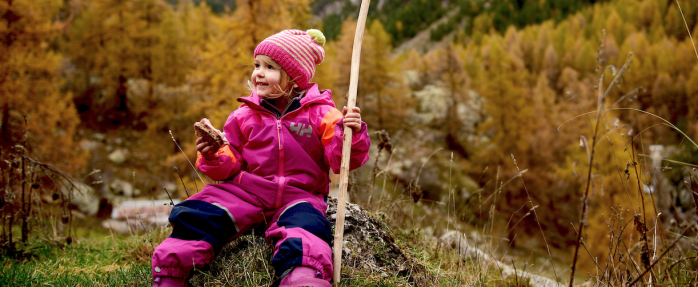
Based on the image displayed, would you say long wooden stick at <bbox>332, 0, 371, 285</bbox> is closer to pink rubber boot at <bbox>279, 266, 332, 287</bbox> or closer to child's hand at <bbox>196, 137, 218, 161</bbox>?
pink rubber boot at <bbox>279, 266, 332, 287</bbox>

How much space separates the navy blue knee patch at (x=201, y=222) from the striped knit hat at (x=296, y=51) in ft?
3.18

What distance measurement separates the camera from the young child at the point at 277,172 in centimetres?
197

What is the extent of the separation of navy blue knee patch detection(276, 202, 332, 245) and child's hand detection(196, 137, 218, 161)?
0.55 m

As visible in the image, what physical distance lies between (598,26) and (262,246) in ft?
248

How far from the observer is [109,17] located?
20797 mm

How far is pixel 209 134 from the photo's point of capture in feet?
7.00

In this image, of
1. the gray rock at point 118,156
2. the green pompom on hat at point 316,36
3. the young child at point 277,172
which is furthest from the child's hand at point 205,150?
the gray rock at point 118,156

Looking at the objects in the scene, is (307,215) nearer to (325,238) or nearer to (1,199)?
(325,238)

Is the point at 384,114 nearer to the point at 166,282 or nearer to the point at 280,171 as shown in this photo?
the point at 280,171

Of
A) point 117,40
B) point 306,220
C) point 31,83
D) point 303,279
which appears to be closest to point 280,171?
point 306,220

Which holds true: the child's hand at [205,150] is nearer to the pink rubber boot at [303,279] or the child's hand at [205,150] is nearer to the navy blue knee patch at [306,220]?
the navy blue knee patch at [306,220]

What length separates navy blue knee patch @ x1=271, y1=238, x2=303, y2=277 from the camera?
1.87 m

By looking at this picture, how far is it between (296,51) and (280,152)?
0.66 meters

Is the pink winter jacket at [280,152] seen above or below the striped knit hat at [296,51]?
below
